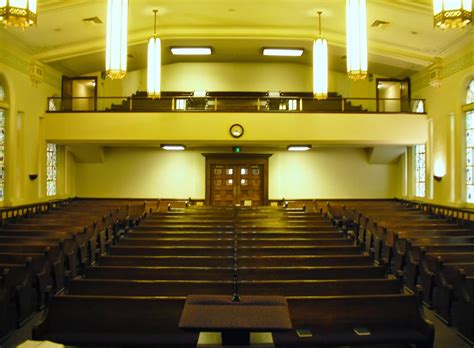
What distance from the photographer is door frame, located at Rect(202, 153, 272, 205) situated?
1384 cm

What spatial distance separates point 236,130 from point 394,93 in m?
6.20

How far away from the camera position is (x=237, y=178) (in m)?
14.0

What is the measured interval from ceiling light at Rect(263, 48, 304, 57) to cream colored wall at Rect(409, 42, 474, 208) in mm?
3846

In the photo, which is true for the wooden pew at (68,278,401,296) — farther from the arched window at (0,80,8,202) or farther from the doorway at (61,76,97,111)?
the doorway at (61,76,97,111)

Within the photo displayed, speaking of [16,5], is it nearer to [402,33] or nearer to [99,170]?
[402,33]

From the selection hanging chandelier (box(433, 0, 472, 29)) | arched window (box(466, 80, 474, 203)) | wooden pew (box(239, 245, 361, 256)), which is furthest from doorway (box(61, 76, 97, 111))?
arched window (box(466, 80, 474, 203))

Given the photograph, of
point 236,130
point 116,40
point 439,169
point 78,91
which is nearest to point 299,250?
point 116,40

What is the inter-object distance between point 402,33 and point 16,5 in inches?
336

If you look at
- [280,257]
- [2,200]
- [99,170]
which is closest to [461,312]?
[280,257]

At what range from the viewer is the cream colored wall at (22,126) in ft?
32.1

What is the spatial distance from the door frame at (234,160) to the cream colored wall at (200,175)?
0.66 feet

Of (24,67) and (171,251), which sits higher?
(24,67)

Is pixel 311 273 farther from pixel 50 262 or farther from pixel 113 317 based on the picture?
pixel 50 262

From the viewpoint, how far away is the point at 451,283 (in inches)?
193
